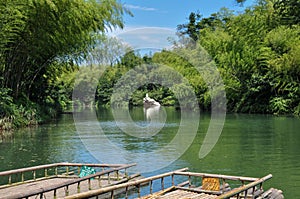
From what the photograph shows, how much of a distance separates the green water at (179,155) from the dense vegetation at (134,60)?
4.16 m

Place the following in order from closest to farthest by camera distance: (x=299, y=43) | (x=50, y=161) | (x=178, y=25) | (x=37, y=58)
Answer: (x=50, y=161), (x=37, y=58), (x=299, y=43), (x=178, y=25)

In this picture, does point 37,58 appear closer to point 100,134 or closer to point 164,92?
point 100,134

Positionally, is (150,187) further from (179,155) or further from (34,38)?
(34,38)

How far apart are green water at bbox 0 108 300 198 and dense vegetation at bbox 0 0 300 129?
13.6 ft

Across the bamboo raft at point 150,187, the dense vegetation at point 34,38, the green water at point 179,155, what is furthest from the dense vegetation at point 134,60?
the bamboo raft at point 150,187

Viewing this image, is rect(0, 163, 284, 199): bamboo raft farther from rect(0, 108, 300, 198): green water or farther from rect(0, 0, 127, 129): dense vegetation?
rect(0, 0, 127, 129): dense vegetation

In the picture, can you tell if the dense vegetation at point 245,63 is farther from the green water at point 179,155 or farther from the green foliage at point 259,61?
the green water at point 179,155

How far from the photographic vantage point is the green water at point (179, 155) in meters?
10.0

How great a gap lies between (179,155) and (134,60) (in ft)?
91.8

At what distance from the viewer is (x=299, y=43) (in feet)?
91.7

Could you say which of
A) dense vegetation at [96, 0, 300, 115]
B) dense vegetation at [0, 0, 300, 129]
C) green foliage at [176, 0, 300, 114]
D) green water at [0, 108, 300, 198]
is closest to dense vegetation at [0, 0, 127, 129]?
dense vegetation at [0, 0, 300, 129]

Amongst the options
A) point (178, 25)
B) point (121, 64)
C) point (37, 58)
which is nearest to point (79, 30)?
point (37, 58)

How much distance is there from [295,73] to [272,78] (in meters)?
1.74

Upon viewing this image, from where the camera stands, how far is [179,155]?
40.2 ft
